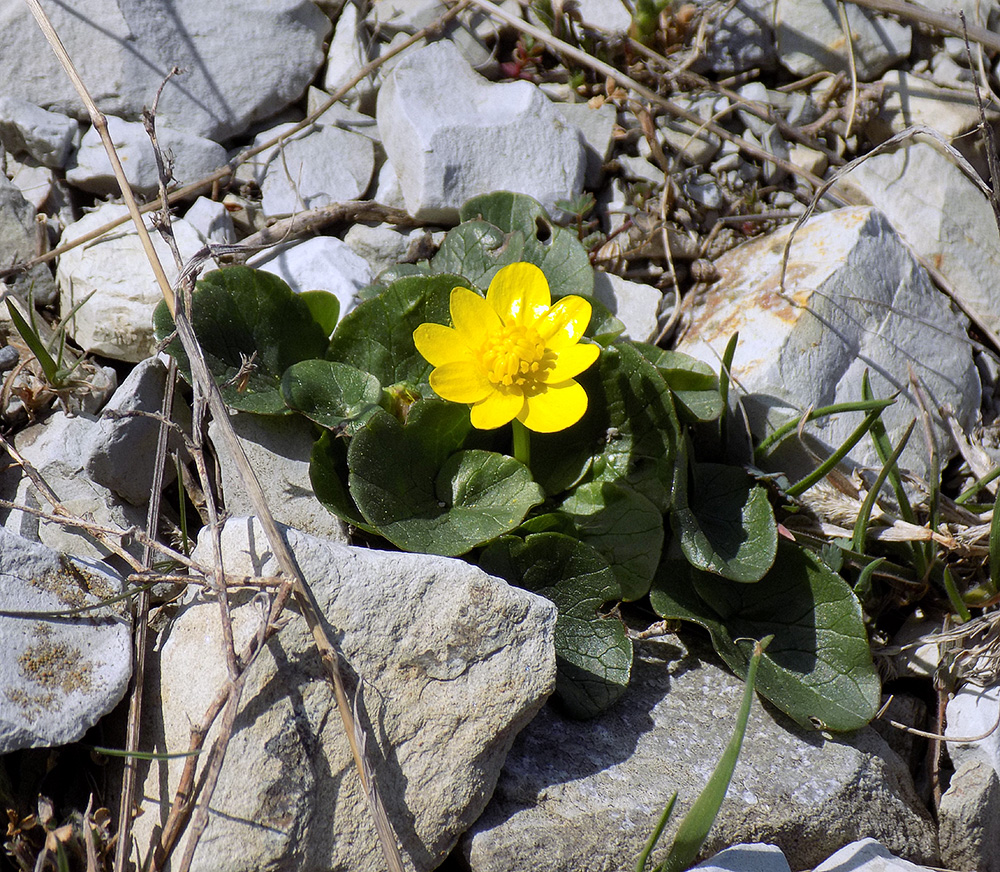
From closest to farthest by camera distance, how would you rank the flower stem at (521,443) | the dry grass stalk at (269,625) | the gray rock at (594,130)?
the dry grass stalk at (269,625) → the flower stem at (521,443) → the gray rock at (594,130)

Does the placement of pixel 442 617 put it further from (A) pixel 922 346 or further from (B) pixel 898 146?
(B) pixel 898 146

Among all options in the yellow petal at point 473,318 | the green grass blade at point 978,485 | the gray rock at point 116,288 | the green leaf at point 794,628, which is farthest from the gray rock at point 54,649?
the green grass blade at point 978,485

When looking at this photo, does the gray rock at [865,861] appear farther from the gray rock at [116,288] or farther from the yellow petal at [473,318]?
the gray rock at [116,288]

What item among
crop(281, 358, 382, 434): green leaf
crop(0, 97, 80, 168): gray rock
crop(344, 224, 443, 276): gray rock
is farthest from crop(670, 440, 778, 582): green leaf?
crop(0, 97, 80, 168): gray rock

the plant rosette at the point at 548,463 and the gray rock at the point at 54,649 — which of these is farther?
the plant rosette at the point at 548,463

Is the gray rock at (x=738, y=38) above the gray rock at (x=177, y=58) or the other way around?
the other way around

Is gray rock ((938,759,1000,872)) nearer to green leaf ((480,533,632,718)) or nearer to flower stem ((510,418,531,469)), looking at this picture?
green leaf ((480,533,632,718))

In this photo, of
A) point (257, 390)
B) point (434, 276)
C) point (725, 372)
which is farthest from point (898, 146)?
point (257, 390)

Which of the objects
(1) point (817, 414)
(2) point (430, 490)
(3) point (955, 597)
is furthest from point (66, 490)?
(3) point (955, 597)
